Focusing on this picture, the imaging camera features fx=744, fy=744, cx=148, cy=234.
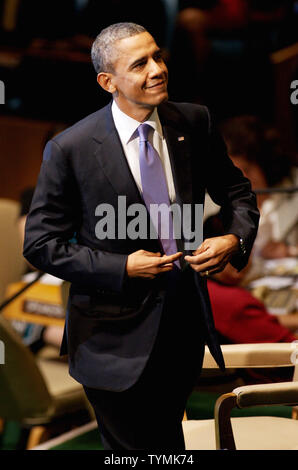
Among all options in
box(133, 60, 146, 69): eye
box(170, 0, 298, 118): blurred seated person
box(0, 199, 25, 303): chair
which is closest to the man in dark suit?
box(133, 60, 146, 69): eye

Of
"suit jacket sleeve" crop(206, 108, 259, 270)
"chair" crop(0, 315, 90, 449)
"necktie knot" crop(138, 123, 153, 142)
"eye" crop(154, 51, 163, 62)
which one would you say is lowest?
"chair" crop(0, 315, 90, 449)

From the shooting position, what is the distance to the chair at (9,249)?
4266 millimetres

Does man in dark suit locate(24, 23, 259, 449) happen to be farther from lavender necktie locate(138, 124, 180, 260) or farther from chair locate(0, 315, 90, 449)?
chair locate(0, 315, 90, 449)

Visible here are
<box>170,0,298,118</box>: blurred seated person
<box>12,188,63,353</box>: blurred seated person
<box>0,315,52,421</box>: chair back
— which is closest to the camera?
<box>0,315,52,421</box>: chair back

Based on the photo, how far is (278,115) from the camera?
5.41 meters

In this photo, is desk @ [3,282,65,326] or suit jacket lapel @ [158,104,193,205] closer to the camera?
suit jacket lapel @ [158,104,193,205]

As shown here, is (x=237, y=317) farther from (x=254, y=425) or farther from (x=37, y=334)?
(x=37, y=334)

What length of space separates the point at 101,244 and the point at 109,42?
1.41ft

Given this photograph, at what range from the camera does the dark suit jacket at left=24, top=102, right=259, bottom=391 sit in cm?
157

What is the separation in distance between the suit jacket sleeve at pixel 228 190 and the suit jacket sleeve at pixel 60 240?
29 cm

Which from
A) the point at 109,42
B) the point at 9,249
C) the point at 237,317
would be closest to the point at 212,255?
the point at 109,42

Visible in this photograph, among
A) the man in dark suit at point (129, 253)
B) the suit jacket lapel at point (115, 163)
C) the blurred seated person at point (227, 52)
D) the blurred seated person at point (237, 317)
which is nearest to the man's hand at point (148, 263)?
the man in dark suit at point (129, 253)

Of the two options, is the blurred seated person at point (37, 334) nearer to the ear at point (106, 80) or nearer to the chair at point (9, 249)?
the chair at point (9, 249)

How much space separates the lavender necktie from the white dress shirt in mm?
15
